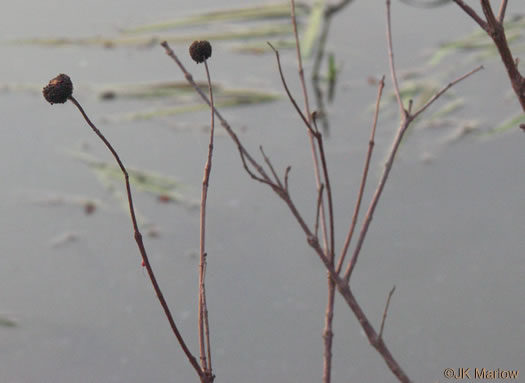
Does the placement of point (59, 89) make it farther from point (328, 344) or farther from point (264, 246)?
point (264, 246)

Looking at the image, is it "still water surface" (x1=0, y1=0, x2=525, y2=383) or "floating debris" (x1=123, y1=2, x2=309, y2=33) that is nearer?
"still water surface" (x1=0, y1=0, x2=525, y2=383)

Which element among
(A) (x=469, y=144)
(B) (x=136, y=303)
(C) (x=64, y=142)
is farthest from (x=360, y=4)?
(B) (x=136, y=303)

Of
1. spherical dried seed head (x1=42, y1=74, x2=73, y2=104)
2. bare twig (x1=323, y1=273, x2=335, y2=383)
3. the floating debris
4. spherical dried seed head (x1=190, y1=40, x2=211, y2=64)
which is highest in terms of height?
the floating debris

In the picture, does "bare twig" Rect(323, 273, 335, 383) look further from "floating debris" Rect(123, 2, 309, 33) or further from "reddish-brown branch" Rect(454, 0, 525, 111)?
"floating debris" Rect(123, 2, 309, 33)

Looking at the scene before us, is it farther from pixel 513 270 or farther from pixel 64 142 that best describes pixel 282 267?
pixel 64 142

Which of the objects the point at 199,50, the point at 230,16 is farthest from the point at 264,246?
the point at 230,16

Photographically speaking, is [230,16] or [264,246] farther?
[230,16]

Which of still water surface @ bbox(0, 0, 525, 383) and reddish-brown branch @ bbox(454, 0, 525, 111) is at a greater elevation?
reddish-brown branch @ bbox(454, 0, 525, 111)

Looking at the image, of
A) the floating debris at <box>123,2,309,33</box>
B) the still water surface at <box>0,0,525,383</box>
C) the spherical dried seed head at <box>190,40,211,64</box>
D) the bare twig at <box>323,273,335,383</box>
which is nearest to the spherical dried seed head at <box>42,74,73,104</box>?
the spherical dried seed head at <box>190,40,211,64</box>

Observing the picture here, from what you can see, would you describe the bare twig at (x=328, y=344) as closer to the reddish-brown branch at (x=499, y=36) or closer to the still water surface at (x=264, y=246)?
the reddish-brown branch at (x=499, y=36)
